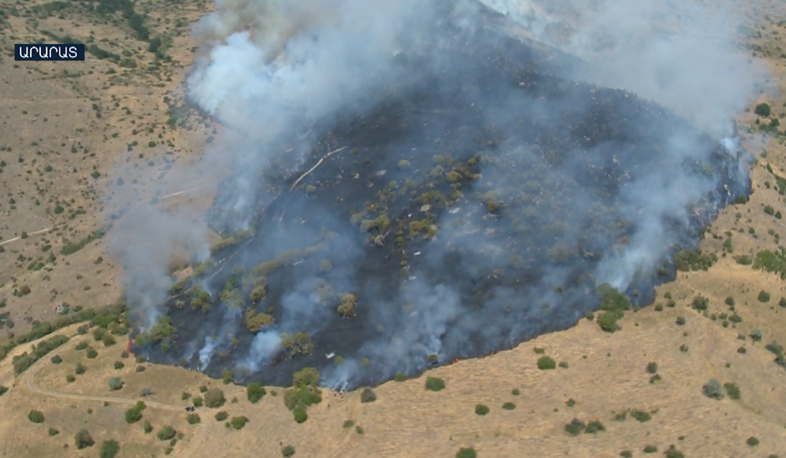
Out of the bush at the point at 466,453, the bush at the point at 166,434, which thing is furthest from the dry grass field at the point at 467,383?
the bush at the point at 466,453

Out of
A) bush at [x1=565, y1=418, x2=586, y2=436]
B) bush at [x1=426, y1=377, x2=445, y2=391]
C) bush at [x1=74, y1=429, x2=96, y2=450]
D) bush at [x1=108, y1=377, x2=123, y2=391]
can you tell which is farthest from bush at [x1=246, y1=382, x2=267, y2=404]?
bush at [x1=565, y1=418, x2=586, y2=436]

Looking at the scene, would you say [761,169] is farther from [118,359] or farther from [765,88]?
[118,359]

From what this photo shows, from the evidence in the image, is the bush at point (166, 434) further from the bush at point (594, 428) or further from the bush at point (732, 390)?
the bush at point (732, 390)

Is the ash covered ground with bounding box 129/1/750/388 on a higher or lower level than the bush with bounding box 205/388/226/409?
higher

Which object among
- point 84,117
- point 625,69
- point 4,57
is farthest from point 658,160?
point 4,57

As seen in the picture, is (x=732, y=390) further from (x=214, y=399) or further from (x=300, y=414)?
(x=214, y=399)

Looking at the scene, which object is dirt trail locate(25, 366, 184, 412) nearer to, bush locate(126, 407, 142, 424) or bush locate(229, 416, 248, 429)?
bush locate(126, 407, 142, 424)

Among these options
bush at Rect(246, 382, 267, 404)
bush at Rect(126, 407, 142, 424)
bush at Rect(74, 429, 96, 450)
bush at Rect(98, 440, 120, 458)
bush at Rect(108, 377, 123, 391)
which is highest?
bush at Rect(246, 382, 267, 404)
